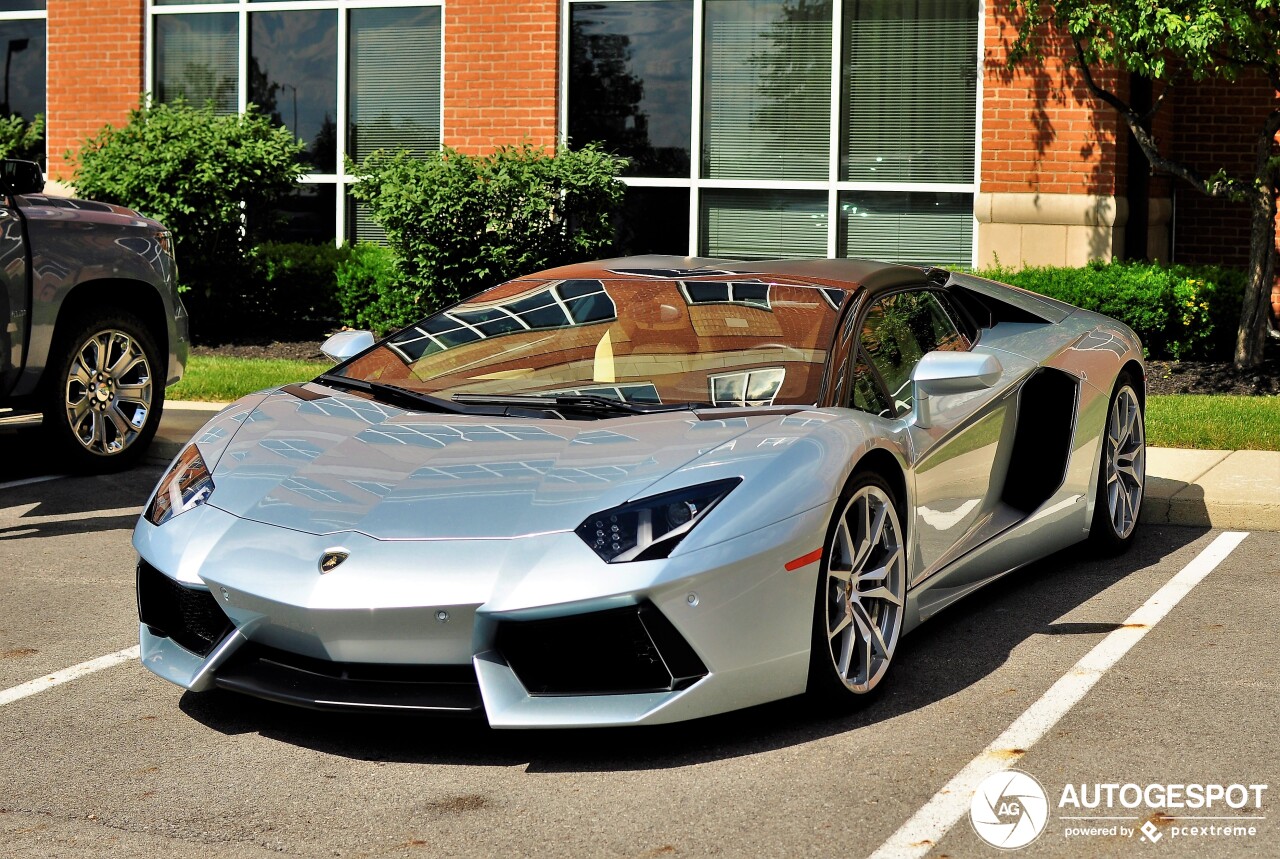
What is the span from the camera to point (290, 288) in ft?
48.9

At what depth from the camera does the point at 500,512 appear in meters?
4.36

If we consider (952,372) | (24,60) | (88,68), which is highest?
(24,60)

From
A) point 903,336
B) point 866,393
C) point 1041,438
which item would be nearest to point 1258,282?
point 1041,438

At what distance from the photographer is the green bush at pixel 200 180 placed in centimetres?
1405

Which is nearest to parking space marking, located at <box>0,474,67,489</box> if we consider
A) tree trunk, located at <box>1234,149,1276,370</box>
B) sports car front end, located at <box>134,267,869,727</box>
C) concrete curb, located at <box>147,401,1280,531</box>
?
concrete curb, located at <box>147,401,1280,531</box>

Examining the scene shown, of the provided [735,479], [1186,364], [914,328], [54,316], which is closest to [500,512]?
[735,479]

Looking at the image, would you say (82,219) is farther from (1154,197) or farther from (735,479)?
(1154,197)

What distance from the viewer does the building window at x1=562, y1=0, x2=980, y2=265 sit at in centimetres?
1402

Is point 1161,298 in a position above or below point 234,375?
above

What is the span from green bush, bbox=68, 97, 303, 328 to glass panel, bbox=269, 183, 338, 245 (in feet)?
3.25

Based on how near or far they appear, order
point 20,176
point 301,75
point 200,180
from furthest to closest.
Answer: point 301,75 → point 200,180 → point 20,176

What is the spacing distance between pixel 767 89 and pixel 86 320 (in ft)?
23.7

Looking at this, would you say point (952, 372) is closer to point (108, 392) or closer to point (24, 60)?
point (108, 392)

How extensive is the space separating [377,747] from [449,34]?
11.7m
